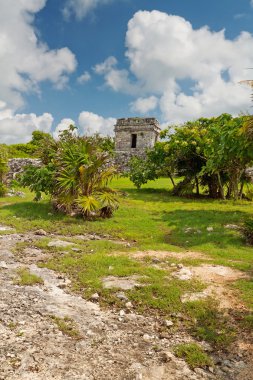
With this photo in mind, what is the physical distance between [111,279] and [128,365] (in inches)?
105

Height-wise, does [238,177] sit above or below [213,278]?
above

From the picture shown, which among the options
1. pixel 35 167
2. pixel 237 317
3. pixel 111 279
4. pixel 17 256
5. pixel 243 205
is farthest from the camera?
pixel 243 205

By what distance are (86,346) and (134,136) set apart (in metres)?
34.8

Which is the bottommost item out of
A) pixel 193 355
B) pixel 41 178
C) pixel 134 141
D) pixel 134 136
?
pixel 193 355

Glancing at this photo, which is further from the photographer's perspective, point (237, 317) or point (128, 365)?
point (237, 317)

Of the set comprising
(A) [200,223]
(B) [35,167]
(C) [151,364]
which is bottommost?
(C) [151,364]

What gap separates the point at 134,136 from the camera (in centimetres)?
3862

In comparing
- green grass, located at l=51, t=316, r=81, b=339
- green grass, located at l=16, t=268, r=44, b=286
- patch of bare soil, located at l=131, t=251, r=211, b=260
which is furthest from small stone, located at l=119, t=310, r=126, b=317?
patch of bare soil, located at l=131, t=251, r=211, b=260

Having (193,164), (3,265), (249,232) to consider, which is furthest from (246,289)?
(193,164)

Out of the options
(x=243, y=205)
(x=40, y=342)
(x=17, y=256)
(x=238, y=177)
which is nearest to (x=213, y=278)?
(x=40, y=342)

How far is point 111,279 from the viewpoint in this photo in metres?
6.95

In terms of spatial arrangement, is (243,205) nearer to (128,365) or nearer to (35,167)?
(35,167)

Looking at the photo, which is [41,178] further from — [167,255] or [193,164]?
[193,164]

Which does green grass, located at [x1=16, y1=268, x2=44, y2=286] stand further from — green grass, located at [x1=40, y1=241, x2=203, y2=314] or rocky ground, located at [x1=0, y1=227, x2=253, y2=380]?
green grass, located at [x1=40, y1=241, x2=203, y2=314]
